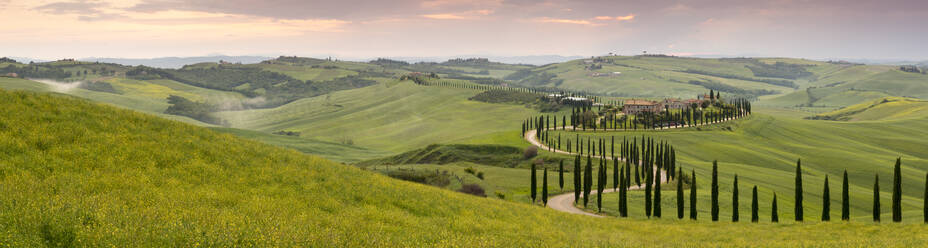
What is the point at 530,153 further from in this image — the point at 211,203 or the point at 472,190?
the point at 211,203

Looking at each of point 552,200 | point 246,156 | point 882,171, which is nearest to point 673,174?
point 552,200

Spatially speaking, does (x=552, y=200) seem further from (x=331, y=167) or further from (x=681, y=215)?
(x=331, y=167)

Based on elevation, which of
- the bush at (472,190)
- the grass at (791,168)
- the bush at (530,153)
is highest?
the bush at (472,190)

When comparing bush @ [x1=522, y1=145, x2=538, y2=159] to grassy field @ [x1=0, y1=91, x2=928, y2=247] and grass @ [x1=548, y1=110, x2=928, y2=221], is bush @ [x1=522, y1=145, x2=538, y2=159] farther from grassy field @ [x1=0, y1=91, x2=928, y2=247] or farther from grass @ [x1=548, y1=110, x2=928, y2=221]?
grassy field @ [x1=0, y1=91, x2=928, y2=247]

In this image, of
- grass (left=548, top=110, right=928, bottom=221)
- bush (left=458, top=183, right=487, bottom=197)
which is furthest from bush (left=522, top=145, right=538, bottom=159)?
bush (left=458, top=183, right=487, bottom=197)

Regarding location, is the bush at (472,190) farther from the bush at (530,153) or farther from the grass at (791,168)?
the bush at (530,153)

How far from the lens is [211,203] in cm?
3303

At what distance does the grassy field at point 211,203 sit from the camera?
23797 millimetres

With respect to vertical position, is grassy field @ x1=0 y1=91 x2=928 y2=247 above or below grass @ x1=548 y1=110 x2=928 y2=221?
above

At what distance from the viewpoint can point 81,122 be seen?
44.6 m

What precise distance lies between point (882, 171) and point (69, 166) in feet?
663

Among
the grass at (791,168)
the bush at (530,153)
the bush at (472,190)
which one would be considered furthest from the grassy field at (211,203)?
the bush at (530,153)

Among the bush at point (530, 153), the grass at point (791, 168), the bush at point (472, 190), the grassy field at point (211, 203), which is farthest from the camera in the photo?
the bush at point (530, 153)

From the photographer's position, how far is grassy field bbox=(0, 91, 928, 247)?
2380 centimetres
